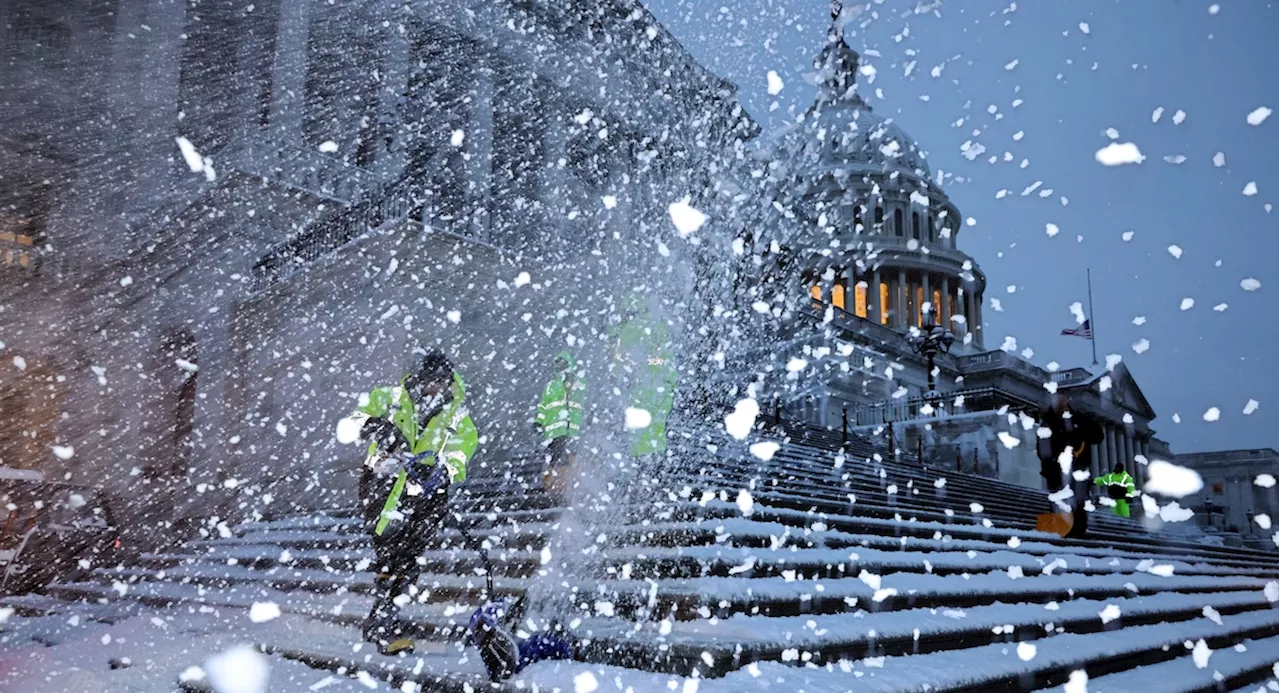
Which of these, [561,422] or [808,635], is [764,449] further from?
[808,635]

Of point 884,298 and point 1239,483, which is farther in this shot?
point 884,298

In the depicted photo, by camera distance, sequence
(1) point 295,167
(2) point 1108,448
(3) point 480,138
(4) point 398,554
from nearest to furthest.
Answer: (4) point 398,554 → (1) point 295,167 → (3) point 480,138 → (2) point 1108,448

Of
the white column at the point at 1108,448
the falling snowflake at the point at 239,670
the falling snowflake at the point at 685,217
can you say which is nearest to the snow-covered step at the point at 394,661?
the falling snowflake at the point at 239,670

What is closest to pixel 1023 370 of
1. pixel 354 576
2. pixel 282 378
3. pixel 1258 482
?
pixel 1258 482

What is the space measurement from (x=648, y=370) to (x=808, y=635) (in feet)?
15.2

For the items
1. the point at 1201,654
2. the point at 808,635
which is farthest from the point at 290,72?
the point at 1201,654

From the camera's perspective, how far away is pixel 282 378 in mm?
15625

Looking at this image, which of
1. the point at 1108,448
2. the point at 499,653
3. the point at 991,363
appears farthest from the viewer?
the point at 991,363

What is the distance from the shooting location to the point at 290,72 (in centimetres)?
1864

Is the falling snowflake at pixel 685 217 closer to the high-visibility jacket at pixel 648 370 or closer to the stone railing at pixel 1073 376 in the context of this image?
the high-visibility jacket at pixel 648 370

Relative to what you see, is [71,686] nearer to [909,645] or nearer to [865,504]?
[909,645]

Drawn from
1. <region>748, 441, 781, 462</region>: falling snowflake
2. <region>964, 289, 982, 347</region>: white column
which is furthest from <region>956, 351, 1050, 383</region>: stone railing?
<region>748, 441, 781, 462</region>: falling snowflake

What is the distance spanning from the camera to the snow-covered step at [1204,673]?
4.91 meters

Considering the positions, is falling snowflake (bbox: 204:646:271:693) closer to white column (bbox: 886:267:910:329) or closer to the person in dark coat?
the person in dark coat
